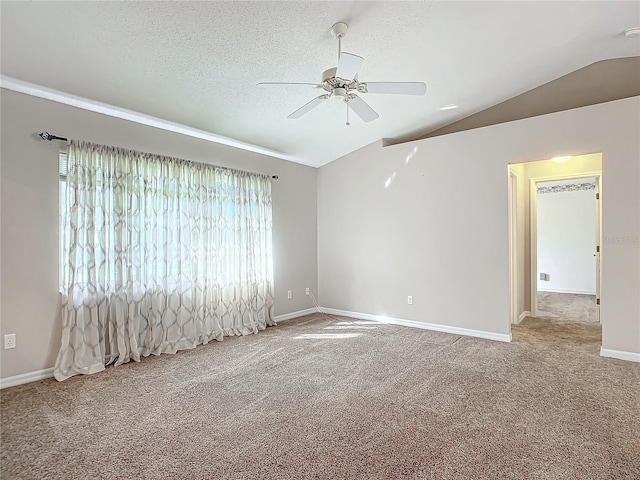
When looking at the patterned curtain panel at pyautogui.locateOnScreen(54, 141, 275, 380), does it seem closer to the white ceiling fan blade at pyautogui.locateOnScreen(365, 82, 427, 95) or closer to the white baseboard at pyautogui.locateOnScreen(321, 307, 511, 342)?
the white baseboard at pyautogui.locateOnScreen(321, 307, 511, 342)

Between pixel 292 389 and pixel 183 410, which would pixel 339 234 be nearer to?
pixel 292 389

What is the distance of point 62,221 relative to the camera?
125 inches

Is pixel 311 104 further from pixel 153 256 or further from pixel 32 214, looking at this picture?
pixel 32 214

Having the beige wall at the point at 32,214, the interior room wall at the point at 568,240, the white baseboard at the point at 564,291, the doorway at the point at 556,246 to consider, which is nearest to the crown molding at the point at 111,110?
the beige wall at the point at 32,214

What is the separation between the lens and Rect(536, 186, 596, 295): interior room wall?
7.48 m

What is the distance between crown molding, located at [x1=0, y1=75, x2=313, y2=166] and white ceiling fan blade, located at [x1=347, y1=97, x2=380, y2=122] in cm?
215

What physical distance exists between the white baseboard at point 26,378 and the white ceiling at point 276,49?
2.21 m

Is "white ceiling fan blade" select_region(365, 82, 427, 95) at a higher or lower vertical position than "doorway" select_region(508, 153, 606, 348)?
higher

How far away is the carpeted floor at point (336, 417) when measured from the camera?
1.88 meters

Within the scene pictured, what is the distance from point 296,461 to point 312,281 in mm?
4011

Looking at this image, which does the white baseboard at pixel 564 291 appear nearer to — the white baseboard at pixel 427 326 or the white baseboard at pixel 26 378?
the white baseboard at pixel 427 326

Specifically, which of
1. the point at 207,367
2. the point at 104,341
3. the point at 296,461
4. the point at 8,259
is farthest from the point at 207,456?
the point at 8,259

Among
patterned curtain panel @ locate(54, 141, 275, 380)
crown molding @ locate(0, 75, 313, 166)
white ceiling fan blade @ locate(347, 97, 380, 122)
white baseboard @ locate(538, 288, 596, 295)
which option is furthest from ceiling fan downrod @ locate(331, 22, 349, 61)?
white baseboard @ locate(538, 288, 596, 295)

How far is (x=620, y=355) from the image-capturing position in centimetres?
353
